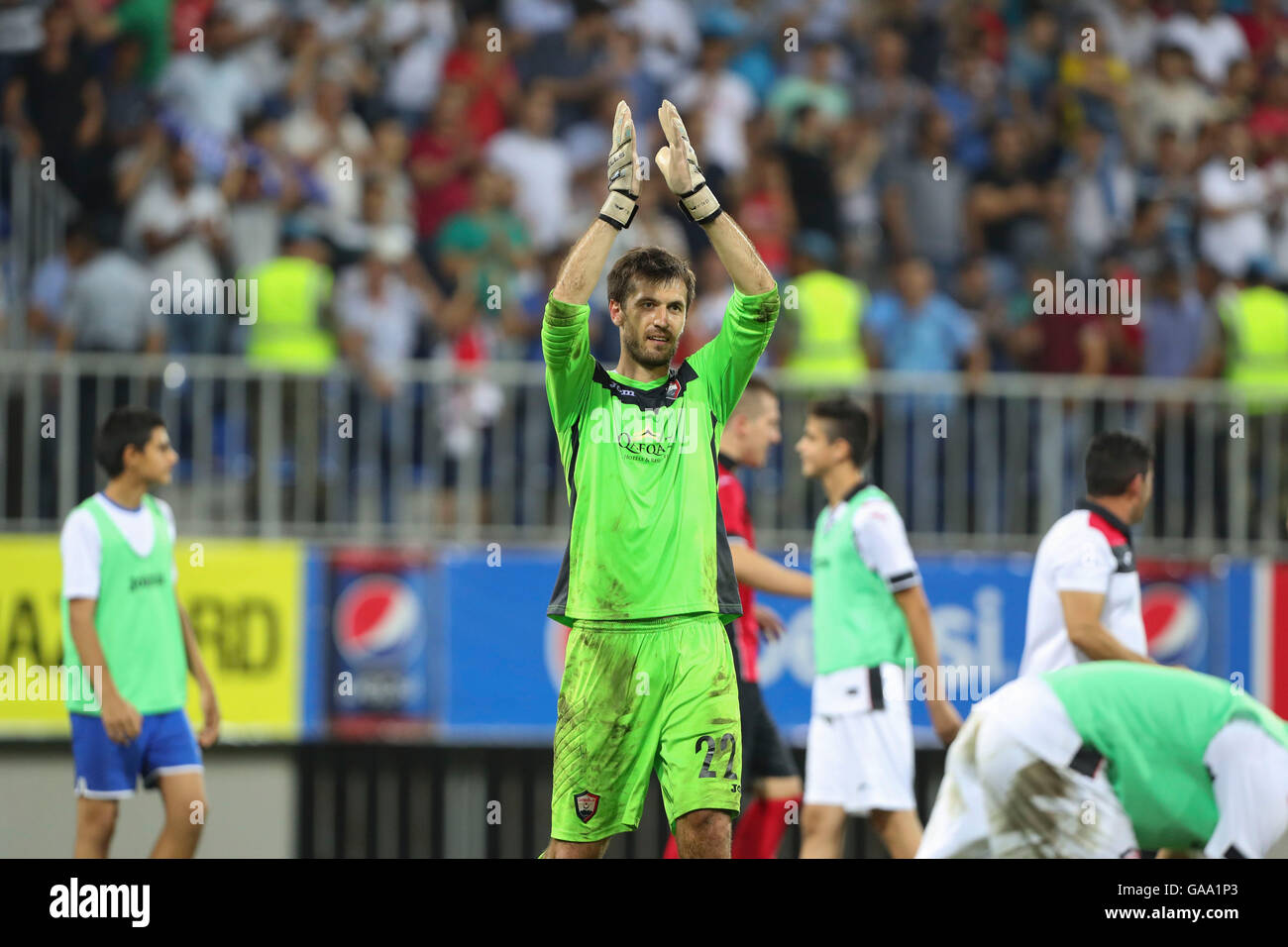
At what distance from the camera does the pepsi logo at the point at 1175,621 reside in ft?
41.5

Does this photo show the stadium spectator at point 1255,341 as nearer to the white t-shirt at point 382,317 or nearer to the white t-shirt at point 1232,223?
the white t-shirt at point 1232,223

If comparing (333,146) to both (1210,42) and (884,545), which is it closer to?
(884,545)

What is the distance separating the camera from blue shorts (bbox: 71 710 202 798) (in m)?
8.67

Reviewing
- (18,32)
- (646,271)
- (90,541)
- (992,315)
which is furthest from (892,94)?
(646,271)

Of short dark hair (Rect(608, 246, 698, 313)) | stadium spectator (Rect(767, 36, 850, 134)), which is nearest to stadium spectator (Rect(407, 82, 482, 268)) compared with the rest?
stadium spectator (Rect(767, 36, 850, 134))

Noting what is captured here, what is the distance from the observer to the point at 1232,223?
50.2 ft

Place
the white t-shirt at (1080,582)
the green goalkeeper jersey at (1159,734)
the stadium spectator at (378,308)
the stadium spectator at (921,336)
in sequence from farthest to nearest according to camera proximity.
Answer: the stadium spectator at (921,336)
the stadium spectator at (378,308)
the white t-shirt at (1080,582)
the green goalkeeper jersey at (1159,734)

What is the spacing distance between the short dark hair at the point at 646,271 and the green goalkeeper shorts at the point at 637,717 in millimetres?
1136

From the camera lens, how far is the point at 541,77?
1520 cm

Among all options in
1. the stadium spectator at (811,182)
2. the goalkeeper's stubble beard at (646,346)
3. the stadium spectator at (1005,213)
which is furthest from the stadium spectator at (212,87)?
the goalkeeper's stubble beard at (646,346)

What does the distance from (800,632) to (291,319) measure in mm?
3923

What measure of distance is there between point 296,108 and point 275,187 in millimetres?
989

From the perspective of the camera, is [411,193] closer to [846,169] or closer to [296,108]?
[296,108]

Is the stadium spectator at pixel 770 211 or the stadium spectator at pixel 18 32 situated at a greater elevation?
the stadium spectator at pixel 18 32
